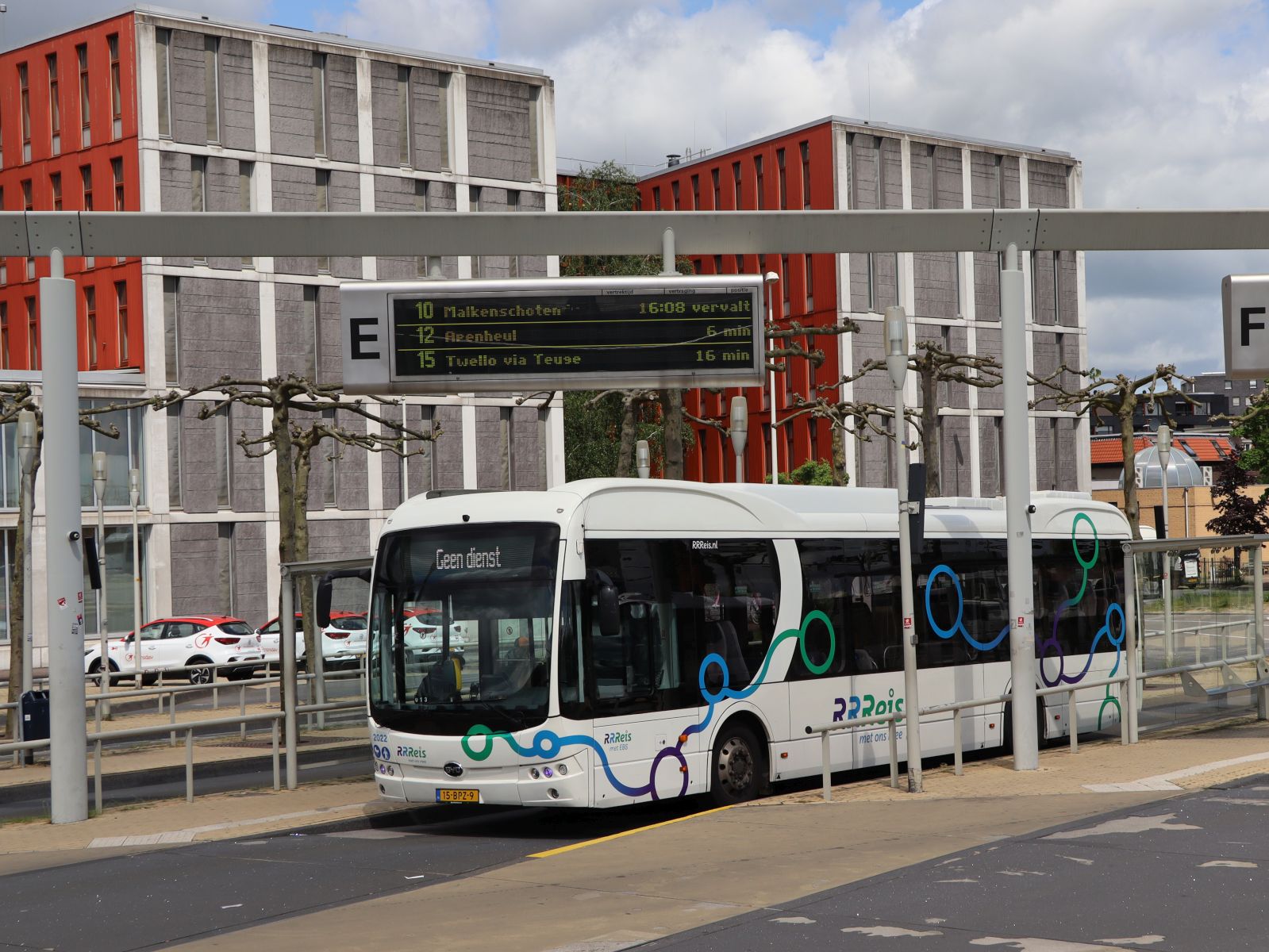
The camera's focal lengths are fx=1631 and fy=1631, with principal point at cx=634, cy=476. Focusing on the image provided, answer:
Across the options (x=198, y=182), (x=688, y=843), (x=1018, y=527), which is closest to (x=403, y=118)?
(x=198, y=182)

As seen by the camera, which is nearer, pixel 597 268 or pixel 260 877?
pixel 260 877

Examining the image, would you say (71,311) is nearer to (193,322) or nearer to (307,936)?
(307,936)

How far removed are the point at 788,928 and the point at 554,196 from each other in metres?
57.6

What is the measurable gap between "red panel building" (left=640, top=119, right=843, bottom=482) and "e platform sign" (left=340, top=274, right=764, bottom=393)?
54747mm

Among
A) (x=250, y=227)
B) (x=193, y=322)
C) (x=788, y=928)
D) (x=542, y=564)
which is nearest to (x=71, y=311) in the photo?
(x=250, y=227)

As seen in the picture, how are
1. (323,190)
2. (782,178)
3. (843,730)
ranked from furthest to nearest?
(782,178)
(323,190)
(843,730)

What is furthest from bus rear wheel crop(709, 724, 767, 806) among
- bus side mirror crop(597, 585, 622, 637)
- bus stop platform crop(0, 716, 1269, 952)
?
bus side mirror crop(597, 585, 622, 637)

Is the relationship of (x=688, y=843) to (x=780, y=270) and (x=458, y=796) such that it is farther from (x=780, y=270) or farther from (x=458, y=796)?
Answer: (x=780, y=270)

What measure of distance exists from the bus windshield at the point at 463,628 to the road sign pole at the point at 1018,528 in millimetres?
4950

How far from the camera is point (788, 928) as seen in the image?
8.95 m

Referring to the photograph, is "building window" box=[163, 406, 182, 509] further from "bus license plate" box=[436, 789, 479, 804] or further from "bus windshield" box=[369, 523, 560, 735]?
"bus license plate" box=[436, 789, 479, 804]

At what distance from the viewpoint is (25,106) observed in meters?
59.4

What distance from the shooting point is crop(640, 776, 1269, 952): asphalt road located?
8438 mm

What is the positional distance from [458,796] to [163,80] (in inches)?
1862
